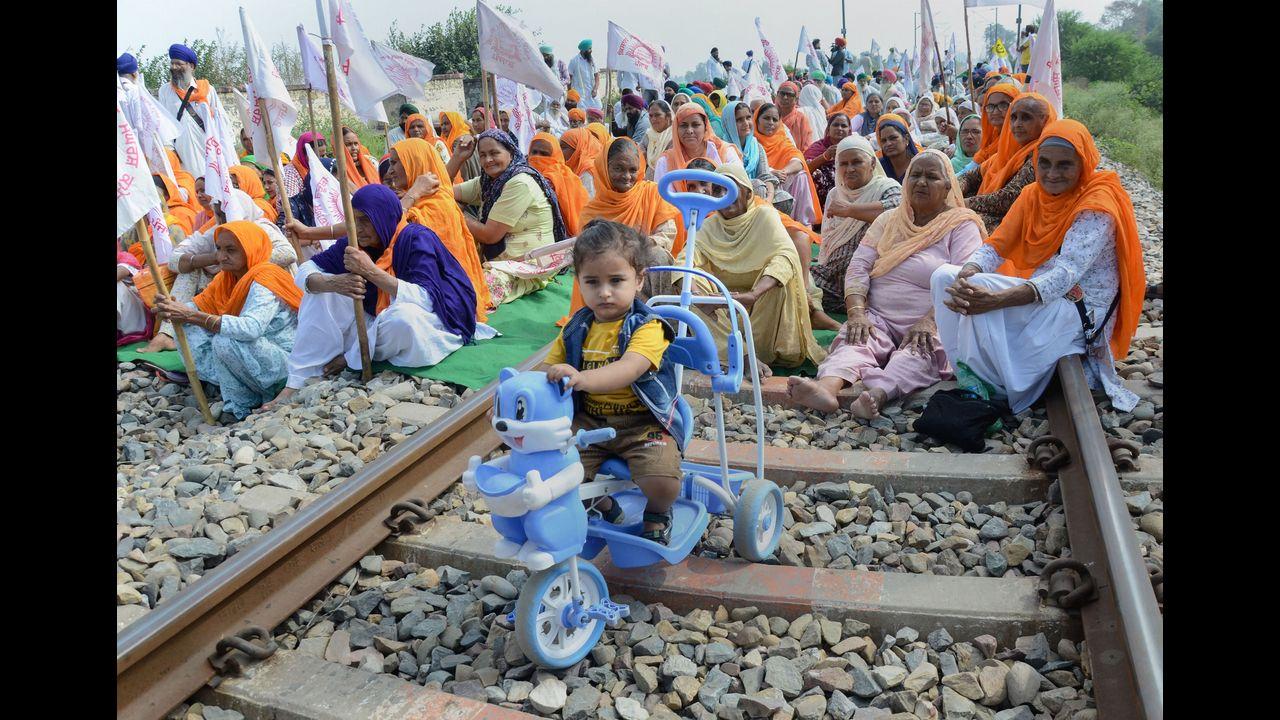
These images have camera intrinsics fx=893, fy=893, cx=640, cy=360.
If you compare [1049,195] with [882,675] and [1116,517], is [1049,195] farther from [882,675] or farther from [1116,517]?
[882,675]

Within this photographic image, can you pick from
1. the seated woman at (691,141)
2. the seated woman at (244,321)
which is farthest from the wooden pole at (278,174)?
the seated woman at (691,141)

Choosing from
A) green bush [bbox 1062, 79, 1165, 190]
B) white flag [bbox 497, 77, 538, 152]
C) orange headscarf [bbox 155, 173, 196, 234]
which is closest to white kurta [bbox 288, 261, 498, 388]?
orange headscarf [bbox 155, 173, 196, 234]

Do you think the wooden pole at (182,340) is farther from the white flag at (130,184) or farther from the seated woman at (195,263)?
the seated woman at (195,263)

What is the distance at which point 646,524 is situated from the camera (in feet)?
9.47

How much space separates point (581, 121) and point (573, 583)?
11.0 meters

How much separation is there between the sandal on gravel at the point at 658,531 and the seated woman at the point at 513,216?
4.29 metres

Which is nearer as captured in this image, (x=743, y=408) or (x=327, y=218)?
(x=743, y=408)

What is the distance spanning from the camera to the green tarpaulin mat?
5.27m

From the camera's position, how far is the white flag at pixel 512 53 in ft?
25.0

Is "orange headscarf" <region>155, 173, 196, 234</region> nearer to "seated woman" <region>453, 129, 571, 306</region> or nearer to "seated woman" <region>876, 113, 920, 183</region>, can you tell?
"seated woman" <region>453, 129, 571, 306</region>

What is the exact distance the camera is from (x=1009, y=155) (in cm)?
608

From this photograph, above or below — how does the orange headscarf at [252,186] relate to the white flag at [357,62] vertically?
below
